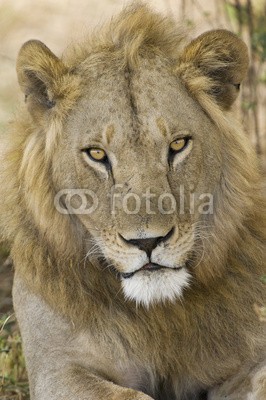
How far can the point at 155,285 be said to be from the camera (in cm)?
507

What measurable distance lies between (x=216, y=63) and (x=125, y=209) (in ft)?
3.07

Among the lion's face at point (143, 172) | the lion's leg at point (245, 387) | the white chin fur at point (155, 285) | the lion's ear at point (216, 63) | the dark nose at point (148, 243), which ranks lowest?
the lion's leg at point (245, 387)

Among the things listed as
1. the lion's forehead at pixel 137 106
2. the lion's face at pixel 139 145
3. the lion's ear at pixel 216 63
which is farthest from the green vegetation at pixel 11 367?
the lion's ear at pixel 216 63

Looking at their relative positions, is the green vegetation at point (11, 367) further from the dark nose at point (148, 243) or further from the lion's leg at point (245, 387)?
the dark nose at point (148, 243)

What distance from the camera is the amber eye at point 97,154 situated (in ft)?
17.2

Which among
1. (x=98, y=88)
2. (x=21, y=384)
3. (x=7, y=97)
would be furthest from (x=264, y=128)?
(x=98, y=88)

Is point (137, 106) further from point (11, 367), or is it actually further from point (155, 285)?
point (11, 367)

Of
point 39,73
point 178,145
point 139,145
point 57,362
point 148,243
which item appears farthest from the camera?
point 57,362

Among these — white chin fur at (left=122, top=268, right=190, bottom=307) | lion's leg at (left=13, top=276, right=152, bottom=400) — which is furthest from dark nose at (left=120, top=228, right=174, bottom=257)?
lion's leg at (left=13, top=276, right=152, bottom=400)

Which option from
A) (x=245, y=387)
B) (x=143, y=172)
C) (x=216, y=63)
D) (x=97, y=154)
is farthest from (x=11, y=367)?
(x=216, y=63)

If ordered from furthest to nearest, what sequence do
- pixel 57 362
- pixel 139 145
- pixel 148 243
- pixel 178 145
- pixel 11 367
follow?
1. pixel 11 367
2. pixel 57 362
3. pixel 178 145
4. pixel 139 145
5. pixel 148 243

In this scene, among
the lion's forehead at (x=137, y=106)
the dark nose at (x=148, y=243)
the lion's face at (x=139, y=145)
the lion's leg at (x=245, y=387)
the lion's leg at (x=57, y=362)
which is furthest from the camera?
the lion's leg at (x=245, y=387)

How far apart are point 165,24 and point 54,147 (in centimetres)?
89

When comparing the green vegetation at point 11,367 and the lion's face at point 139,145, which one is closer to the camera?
the lion's face at point 139,145
